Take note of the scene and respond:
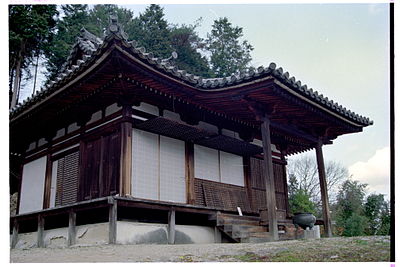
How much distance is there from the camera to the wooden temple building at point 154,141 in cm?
764

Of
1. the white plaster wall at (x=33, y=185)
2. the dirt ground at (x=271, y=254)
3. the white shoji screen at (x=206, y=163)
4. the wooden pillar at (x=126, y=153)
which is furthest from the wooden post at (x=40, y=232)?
the white shoji screen at (x=206, y=163)

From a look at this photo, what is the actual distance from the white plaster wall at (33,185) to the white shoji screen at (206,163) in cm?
409

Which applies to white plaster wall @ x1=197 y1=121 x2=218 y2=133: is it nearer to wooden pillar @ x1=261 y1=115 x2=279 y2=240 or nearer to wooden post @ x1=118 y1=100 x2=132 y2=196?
wooden pillar @ x1=261 y1=115 x2=279 y2=240

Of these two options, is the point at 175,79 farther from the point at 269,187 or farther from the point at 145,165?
the point at 269,187

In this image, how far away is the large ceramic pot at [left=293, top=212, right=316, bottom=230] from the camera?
9000 mm

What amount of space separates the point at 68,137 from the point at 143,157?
2.49 m

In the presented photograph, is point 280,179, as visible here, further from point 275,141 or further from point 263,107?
point 263,107

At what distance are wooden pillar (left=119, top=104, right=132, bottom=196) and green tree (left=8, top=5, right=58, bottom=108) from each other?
8295mm

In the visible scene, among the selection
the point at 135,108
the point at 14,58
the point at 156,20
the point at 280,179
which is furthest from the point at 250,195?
the point at 156,20

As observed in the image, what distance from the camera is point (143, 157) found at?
28.7ft

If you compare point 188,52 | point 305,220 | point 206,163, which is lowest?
point 305,220

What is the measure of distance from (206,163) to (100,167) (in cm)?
263

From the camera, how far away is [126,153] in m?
8.31

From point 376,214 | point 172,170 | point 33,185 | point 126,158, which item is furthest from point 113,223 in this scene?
point 376,214
